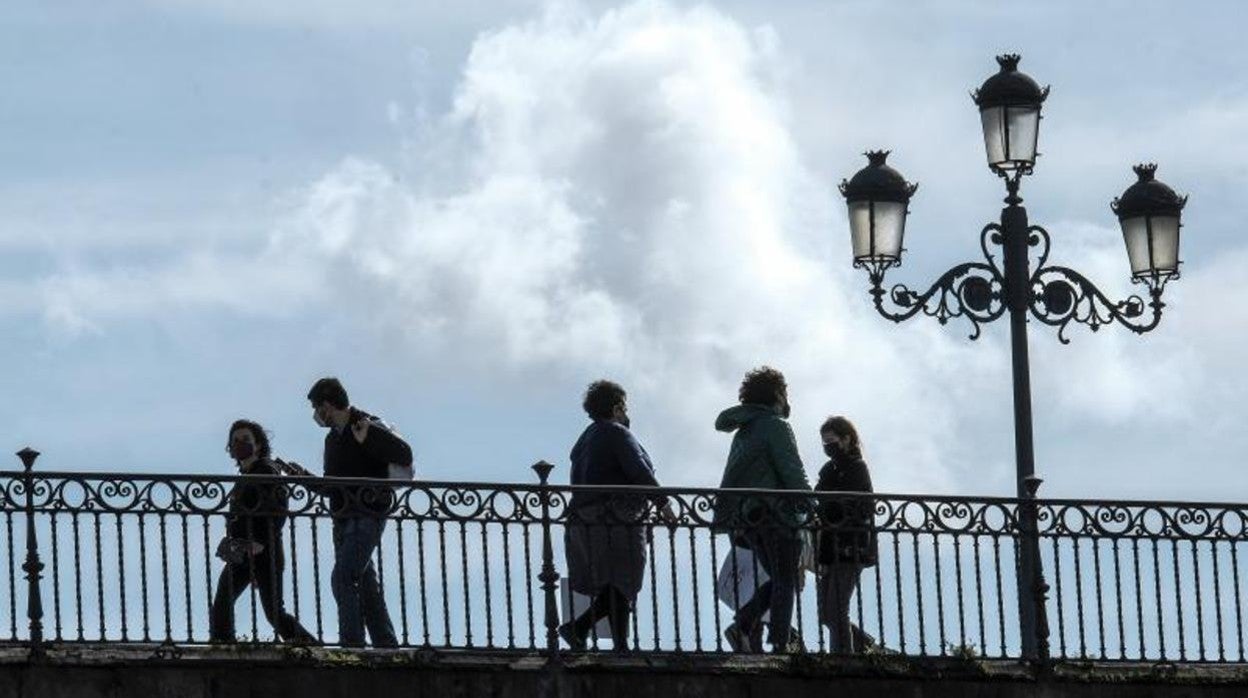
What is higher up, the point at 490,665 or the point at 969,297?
the point at 969,297

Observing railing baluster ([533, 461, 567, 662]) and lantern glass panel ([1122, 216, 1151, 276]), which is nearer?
railing baluster ([533, 461, 567, 662])

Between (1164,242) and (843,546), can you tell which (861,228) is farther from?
(843,546)

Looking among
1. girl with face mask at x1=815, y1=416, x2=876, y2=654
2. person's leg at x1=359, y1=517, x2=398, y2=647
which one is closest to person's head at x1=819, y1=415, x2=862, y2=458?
girl with face mask at x1=815, y1=416, x2=876, y2=654

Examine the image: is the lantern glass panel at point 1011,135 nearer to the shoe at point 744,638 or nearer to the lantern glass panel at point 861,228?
the lantern glass panel at point 861,228

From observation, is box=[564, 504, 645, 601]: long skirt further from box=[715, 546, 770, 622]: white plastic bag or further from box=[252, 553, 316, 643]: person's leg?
box=[252, 553, 316, 643]: person's leg

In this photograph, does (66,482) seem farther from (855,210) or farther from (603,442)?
(855,210)

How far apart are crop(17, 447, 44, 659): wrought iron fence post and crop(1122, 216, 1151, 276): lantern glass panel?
7493 mm

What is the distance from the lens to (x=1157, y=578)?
1167 inches

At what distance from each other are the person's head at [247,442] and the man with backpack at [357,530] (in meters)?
A: 0.36

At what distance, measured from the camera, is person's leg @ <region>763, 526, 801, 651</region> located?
28891 millimetres

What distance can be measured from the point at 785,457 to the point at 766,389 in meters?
0.42

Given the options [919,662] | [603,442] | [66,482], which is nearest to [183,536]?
[66,482]

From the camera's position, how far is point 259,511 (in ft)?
92.6

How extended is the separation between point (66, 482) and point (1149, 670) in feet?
20.8
